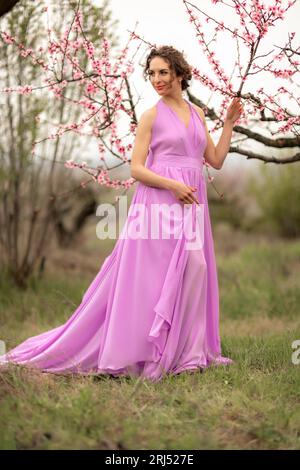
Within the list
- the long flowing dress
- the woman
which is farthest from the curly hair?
the long flowing dress

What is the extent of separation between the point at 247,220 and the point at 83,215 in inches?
139

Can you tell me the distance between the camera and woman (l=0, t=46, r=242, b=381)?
3.44 meters

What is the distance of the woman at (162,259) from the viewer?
11.3ft

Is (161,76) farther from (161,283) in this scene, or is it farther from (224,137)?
(161,283)

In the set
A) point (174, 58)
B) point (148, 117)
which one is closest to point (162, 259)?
point (148, 117)

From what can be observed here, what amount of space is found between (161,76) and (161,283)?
1026 mm

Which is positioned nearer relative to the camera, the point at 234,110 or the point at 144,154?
the point at 144,154

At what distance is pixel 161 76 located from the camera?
3.48 m

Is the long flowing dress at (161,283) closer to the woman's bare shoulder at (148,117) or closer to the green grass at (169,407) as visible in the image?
the woman's bare shoulder at (148,117)

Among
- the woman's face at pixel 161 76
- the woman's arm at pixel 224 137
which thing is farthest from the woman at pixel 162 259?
the woman's arm at pixel 224 137

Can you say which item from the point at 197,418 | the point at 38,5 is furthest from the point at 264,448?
the point at 38,5

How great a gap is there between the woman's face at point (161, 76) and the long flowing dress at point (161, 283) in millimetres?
84

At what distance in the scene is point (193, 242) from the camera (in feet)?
11.5

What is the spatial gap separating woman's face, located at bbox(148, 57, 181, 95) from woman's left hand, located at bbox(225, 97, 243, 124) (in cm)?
35
